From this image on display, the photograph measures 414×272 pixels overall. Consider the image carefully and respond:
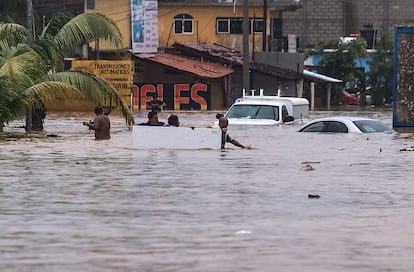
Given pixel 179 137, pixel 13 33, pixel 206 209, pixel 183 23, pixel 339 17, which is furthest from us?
pixel 339 17

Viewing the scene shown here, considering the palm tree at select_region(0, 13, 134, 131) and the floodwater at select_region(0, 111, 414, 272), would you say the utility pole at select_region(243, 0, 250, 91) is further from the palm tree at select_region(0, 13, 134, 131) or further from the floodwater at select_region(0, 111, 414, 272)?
the floodwater at select_region(0, 111, 414, 272)

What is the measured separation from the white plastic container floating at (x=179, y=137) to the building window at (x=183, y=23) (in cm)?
4314

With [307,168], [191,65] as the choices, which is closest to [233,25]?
[191,65]

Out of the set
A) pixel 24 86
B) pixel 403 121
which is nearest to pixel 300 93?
pixel 403 121

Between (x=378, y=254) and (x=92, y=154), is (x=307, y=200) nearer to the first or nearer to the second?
(x=378, y=254)

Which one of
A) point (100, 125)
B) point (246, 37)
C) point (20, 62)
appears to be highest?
point (20, 62)

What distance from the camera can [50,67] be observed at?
3238cm

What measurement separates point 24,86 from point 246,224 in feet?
58.8

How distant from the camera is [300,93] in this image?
64.2 metres

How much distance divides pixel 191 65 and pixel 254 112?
91.3 ft

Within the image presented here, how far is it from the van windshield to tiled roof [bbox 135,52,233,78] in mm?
24468

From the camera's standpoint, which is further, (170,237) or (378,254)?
(170,237)

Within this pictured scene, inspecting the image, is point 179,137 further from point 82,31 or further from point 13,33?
point 13,33

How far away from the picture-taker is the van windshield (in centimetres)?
3161
